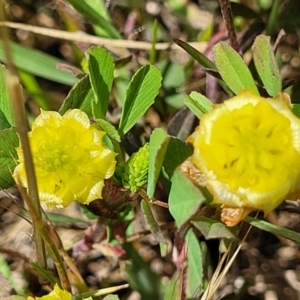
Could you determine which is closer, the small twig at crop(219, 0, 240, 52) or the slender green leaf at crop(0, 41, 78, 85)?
the small twig at crop(219, 0, 240, 52)

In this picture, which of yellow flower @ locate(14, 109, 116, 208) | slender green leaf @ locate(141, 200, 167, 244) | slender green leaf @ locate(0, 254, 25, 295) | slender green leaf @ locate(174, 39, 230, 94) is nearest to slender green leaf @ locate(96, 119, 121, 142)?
yellow flower @ locate(14, 109, 116, 208)

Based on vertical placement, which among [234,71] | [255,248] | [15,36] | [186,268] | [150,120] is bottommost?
[255,248]

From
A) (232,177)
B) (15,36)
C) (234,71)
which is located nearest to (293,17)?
(234,71)

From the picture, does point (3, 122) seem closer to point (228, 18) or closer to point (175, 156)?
point (175, 156)

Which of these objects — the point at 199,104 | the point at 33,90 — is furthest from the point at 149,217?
the point at 33,90

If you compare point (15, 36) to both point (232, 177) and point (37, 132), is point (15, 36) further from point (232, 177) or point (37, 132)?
point (232, 177)

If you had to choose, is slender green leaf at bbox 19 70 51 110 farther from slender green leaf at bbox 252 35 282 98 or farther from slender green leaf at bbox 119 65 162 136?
slender green leaf at bbox 252 35 282 98

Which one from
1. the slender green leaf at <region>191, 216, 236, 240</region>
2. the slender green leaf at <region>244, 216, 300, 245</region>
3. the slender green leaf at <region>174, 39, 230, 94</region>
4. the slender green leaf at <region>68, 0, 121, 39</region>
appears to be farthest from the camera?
the slender green leaf at <region>68, 0, 121, 39</region>
